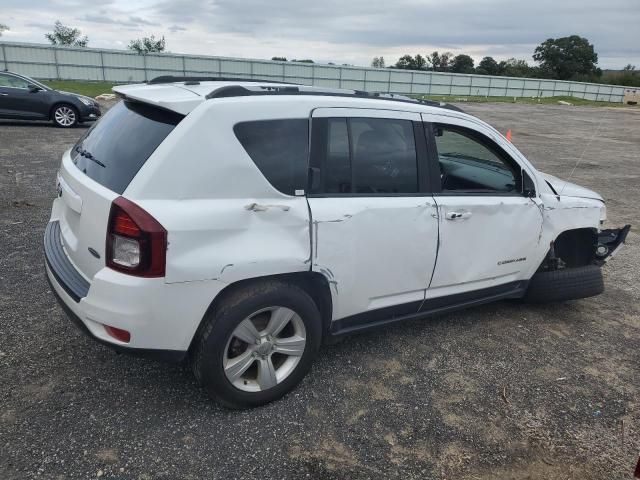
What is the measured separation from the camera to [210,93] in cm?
269

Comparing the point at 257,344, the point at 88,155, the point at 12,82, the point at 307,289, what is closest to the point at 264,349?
the point at 257,344

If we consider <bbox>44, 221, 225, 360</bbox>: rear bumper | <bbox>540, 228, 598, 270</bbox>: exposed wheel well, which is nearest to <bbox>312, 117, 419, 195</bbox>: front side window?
<bbox>44, 221, 225, 360</bbox>: rear bumper

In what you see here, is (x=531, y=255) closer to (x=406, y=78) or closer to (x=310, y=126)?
(x=310, y=126)

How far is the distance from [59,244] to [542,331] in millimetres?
3589

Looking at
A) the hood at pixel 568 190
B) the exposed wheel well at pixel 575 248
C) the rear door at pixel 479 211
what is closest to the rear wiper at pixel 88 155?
the rear door at pixel 479 211

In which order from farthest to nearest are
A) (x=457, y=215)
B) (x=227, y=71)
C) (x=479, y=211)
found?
(x=227, y=71) → (x=479, y=211) → (x=457, y=215)

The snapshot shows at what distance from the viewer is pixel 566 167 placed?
1237cm

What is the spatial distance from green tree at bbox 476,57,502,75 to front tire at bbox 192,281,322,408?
92.8 meters

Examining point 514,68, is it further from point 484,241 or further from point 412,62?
point 484,241

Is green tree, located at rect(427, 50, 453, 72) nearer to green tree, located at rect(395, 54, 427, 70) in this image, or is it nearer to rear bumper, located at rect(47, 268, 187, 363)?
green tree, located at rect(395, 54, 427, 70)

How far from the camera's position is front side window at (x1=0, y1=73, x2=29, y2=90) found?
12.7 metres

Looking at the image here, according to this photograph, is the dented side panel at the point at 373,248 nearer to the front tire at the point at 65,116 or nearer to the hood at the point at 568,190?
the hood at the point at 568,190

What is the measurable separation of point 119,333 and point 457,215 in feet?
7.16

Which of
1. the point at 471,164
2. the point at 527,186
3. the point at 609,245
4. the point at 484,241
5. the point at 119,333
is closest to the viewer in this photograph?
the point at 119,333
